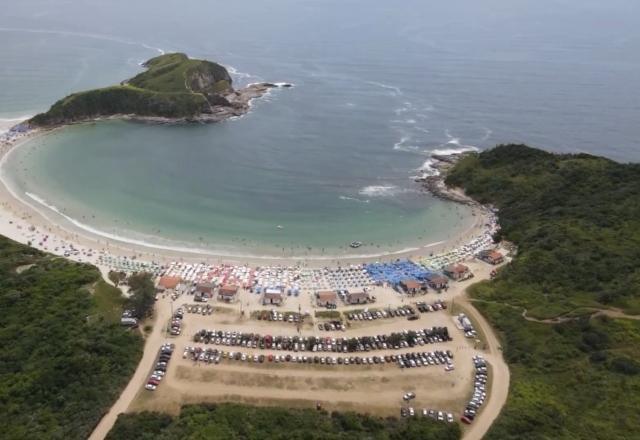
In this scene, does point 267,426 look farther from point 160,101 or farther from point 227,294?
point 160,101

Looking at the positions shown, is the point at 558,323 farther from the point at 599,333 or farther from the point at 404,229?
the point at 404,229

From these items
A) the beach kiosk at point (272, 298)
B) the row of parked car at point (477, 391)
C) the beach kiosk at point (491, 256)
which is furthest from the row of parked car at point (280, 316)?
the beach kiosk at point (491, 256)

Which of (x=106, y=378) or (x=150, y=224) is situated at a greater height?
(x=150, y=224)

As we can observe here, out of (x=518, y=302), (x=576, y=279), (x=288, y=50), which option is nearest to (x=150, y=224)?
(x=518, y=302)

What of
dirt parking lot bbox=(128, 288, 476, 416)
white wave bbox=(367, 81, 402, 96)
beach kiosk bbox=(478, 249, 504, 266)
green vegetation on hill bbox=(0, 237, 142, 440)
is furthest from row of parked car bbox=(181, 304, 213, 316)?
white wave bbox=(367, 81, 402, 96)

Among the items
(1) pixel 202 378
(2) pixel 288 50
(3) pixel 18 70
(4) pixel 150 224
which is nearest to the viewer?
(1) pixel 202 378

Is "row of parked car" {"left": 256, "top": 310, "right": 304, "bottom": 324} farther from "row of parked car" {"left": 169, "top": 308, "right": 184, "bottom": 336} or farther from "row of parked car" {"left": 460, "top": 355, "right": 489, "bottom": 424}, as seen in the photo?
"row of parked car" {"left": 460, "top": 355, "right": 489, "bottom": 424}
